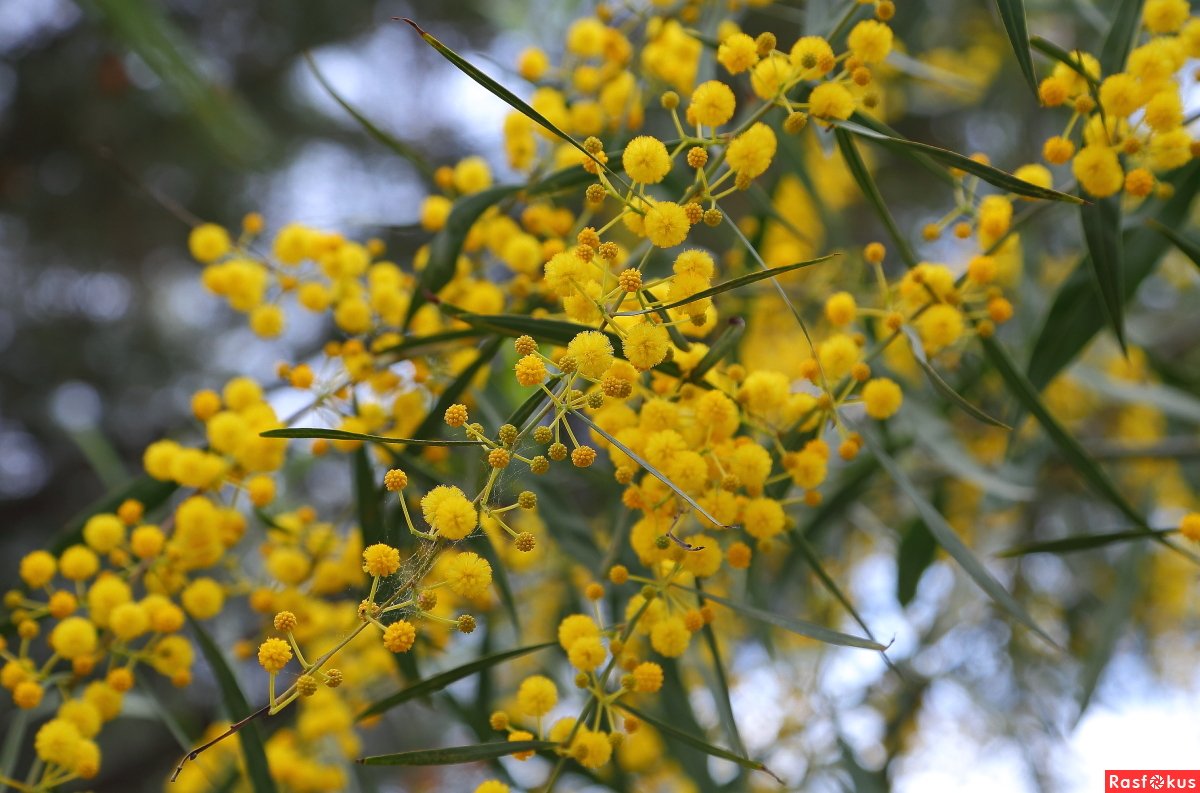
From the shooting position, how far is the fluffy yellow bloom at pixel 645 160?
2.35ft

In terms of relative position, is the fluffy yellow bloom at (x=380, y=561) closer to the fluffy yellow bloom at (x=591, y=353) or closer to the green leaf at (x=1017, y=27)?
the fluffy yellow bloom at (x=591, y=353)

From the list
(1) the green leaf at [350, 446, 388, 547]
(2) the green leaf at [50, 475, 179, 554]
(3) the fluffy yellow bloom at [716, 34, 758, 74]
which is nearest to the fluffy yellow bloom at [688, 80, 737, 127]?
(3) the fluffy yellow bloom at [716, 34, 758, 74]

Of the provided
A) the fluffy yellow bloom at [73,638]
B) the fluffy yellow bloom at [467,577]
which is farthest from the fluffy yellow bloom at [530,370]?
the fluffy yellow bloom at [73,638]

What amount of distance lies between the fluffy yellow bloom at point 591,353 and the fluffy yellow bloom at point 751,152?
190 millimetres

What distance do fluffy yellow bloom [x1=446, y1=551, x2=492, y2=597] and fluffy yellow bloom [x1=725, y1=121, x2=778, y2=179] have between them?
1.16ft

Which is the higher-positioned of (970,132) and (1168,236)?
(970,132)

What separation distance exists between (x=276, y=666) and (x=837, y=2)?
2.85ft

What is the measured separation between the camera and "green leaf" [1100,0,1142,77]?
89cm

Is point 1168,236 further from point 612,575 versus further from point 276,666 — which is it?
point 276,666

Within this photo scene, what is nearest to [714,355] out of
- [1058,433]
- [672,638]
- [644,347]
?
[644,347]

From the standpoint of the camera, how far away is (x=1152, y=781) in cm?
112

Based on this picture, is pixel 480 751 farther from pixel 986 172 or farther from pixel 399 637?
pixel 986 172

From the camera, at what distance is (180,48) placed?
1.33 meters

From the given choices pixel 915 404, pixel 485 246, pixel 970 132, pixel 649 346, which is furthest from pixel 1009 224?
pixel 970 132
